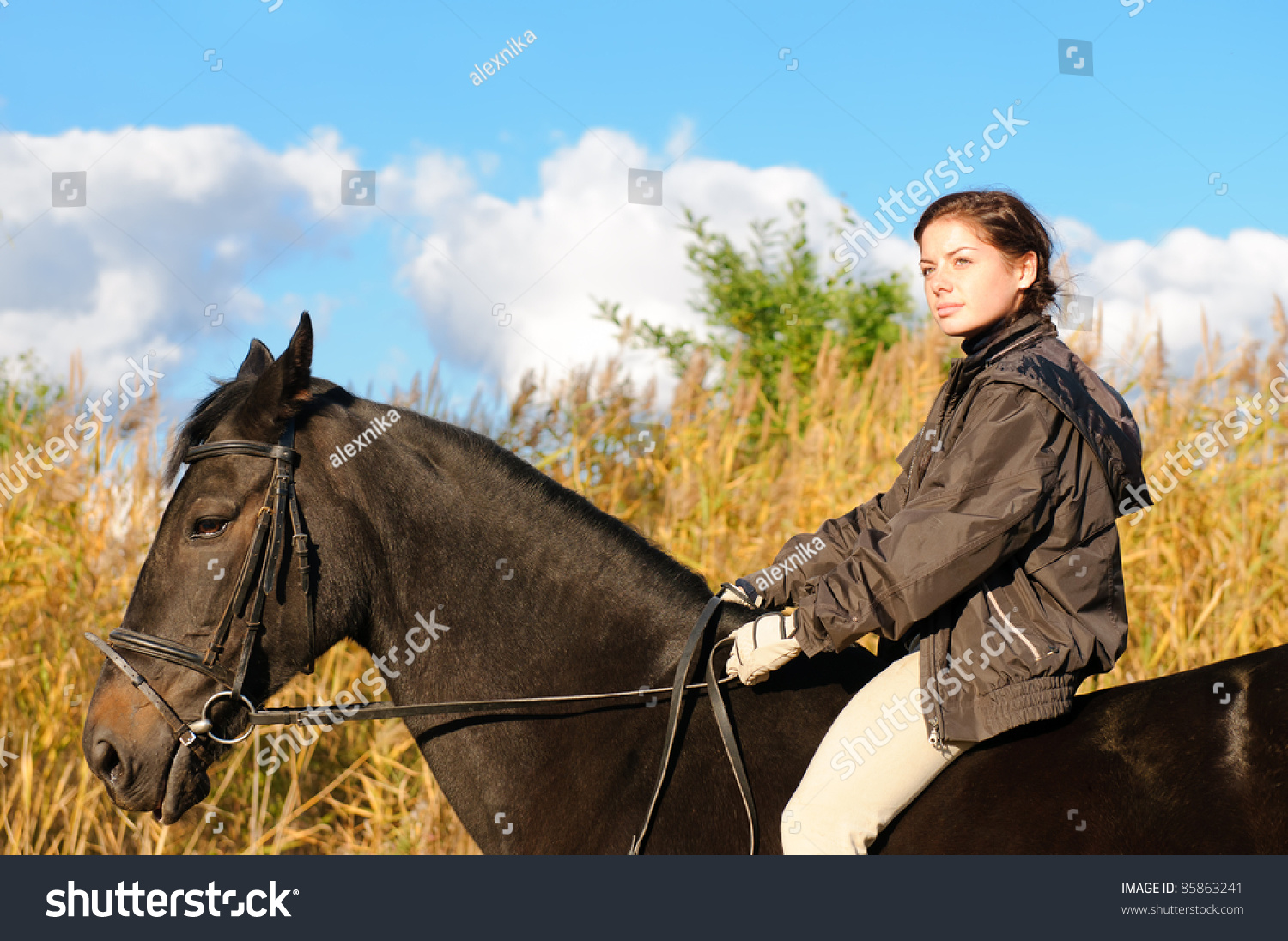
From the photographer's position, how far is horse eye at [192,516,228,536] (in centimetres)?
249

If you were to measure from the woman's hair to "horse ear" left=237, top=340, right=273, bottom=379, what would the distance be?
1.95m

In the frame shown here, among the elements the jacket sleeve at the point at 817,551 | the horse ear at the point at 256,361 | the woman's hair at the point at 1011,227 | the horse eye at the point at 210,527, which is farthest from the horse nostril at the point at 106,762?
the woman's hair at the point at 1011,227

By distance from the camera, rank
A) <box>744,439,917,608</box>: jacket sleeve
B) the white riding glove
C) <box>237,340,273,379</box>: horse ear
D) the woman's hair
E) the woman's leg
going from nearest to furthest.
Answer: the woman's leg, the white riding glove, the woman's hair, <box>744,439,917,608</box>: jacket sleeve, <box>237,340,273,379</box>: horse ear

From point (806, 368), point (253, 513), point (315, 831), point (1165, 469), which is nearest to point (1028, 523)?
point (253, 513)

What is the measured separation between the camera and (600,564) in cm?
265

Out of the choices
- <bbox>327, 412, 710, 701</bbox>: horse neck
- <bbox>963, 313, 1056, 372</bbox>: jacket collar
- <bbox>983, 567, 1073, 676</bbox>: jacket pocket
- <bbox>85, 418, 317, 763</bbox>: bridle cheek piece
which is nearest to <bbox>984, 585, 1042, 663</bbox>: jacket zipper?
<bbox>983, 567, 1073, 676</bbox>: jacket pocket

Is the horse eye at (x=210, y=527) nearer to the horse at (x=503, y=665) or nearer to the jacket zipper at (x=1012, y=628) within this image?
the horse at (x=503, y=665)

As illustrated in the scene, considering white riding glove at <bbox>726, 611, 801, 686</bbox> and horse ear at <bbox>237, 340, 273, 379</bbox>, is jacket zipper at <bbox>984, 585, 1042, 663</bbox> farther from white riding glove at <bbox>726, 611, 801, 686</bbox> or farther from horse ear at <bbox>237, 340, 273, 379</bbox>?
horse ear at <bbox>237, 340, 273, 379</bbox>

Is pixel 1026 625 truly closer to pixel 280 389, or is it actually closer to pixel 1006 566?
pixel 1006 566

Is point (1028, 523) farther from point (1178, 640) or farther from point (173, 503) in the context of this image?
point (1178, 640)

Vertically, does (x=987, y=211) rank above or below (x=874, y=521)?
above

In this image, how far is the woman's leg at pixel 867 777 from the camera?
2160mm

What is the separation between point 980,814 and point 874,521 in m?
0.91

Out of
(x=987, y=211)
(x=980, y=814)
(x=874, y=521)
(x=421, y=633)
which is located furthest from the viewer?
(x=874, y=521)
